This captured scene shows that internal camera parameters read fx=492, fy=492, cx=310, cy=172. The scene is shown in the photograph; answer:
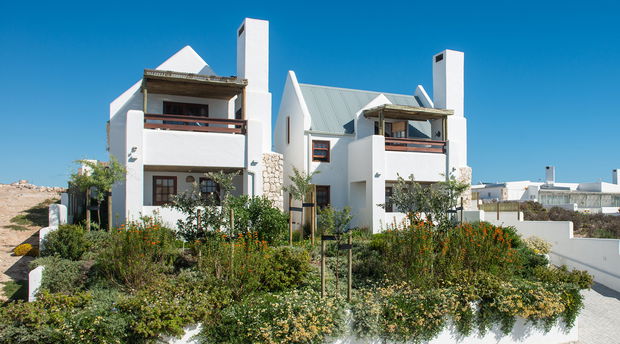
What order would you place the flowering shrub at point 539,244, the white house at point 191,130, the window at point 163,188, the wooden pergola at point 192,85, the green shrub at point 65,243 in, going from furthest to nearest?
1. the window at point 163,188
2. the flowering shrub at point 539,244
3. the wooden pergola at point 192,85
4. the white house at point 191,130
5. the green shrub at point 65,243

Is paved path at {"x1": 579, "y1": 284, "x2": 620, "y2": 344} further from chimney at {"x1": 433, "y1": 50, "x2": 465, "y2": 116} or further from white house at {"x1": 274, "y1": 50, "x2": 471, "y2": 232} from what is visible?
chimney at {"x1": 433, "y1": 50, "x2": 465, "y2": 116}

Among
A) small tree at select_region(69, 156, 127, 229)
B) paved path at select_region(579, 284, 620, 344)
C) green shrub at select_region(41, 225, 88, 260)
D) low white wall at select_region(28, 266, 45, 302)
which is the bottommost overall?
paved path at select_region(579, 284, 620, 344)

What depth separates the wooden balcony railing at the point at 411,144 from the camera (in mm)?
21688

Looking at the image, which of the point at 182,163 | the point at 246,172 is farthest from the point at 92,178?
the point at 246,172

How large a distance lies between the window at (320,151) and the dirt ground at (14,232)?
1132 cm

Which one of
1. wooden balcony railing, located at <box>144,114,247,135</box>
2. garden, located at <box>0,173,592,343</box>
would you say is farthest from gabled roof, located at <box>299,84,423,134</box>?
garden, located at <box>0,173,592,343</box>

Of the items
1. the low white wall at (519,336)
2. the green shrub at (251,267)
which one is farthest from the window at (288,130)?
the low white wall at (519,336)

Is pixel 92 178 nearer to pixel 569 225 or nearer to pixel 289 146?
pixel 289 146

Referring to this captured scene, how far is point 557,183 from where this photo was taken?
49094 millimetres

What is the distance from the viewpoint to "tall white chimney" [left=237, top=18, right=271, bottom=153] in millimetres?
20578

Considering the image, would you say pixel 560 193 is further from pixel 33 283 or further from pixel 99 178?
pixel 33 283

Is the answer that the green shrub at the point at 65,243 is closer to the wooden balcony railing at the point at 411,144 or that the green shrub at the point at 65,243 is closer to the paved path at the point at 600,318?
the wooden balcony railing at the point at 411,144

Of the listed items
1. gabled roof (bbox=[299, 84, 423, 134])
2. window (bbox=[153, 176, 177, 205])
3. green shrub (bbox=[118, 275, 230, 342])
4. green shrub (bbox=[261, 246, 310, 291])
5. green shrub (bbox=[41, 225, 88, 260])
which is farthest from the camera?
gabled roof (bbox=[299, 84, 423, 134])

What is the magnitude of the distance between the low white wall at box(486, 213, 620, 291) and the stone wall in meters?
10.8
